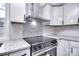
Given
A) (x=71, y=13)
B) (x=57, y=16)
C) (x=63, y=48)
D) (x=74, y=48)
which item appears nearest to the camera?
(x=74, y=48)

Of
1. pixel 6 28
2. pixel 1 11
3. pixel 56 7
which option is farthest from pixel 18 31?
pixel 56 7

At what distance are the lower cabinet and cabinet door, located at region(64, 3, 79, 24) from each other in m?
0.56

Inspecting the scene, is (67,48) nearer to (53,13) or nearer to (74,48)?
(74,48)

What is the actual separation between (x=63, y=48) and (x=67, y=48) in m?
0.09

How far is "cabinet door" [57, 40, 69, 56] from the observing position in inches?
51.2

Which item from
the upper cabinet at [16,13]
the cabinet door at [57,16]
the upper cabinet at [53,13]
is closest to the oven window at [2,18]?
the upper cabinet at [16,13]

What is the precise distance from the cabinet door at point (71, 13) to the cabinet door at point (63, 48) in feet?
1.89

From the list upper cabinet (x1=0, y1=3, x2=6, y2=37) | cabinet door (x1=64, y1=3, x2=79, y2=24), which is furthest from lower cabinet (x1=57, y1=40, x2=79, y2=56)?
upper cabinet (x1=0, y1=3, x2=6, y2=37)

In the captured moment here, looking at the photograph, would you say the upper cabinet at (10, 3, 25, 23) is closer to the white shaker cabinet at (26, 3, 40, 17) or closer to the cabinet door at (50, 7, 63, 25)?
the white shaker cabinet at (26, 3, 40, 17)

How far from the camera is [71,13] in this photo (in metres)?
1.50

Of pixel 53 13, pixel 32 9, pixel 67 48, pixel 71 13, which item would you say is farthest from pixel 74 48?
pixel 32 9

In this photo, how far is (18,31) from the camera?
4.07 ft

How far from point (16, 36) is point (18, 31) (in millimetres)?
112

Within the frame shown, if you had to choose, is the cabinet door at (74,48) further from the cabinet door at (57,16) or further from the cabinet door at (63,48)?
the cabinet door at (57,16)
